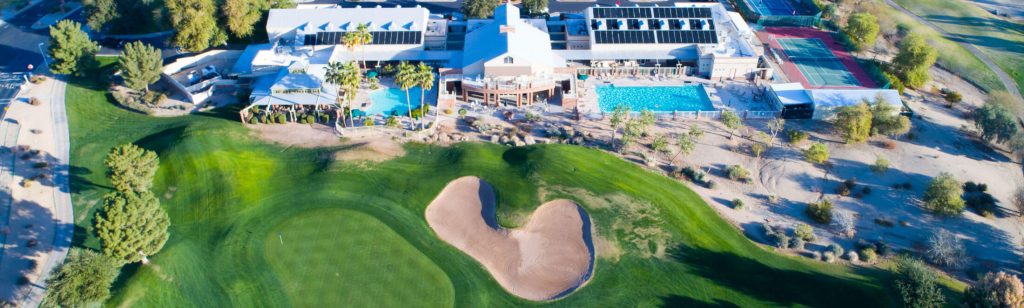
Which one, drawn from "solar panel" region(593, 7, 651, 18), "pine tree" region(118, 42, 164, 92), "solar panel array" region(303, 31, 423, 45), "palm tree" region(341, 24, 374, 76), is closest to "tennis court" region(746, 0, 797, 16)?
"solar panel" region(593, 7, 651, 18)

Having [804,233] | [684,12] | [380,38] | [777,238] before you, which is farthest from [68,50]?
[804,233]

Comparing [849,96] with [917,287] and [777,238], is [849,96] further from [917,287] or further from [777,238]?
[917,287]

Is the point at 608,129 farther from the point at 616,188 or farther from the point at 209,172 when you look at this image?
the point at 209,172

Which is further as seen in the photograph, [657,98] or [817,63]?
[817,63]

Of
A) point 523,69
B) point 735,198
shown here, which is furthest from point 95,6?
point 735,198

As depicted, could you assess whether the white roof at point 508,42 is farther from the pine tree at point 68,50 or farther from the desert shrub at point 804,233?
the pine tree at point 68,50
